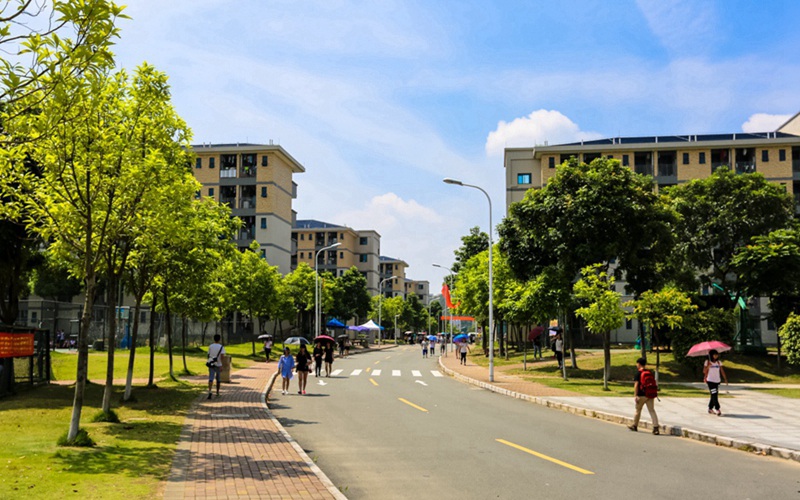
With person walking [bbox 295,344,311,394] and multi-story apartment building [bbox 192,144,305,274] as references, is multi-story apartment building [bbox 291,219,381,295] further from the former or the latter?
person walking [bbox 295,344,311,394]

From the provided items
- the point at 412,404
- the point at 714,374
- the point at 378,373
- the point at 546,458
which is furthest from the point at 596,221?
the point at 546,458

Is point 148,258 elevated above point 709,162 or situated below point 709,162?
below

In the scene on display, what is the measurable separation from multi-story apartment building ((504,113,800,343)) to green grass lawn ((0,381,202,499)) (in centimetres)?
4950

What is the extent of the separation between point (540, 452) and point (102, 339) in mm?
35865

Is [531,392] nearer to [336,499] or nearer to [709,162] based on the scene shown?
[336,499]

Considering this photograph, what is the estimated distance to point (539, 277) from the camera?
31031 mm

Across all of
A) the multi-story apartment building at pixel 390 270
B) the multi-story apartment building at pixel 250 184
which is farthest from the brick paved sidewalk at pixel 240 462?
the multi-story apartment building at pixel 390 270

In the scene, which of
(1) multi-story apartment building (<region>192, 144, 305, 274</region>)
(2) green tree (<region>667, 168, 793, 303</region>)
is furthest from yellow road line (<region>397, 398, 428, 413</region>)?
(1) multi-story apartment building (<region>192, 144, 305, 274</region>)

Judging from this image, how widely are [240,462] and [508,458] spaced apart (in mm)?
4416

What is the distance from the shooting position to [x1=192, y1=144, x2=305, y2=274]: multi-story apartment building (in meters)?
71.7

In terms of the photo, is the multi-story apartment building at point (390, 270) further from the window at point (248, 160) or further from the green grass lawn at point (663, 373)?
the green grass lawn at point (663, 373)

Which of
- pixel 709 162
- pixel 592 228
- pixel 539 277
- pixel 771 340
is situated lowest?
pixel 771 340

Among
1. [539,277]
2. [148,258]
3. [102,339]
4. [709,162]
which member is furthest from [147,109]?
[709,162]

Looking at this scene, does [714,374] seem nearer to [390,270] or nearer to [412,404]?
[412,404]
